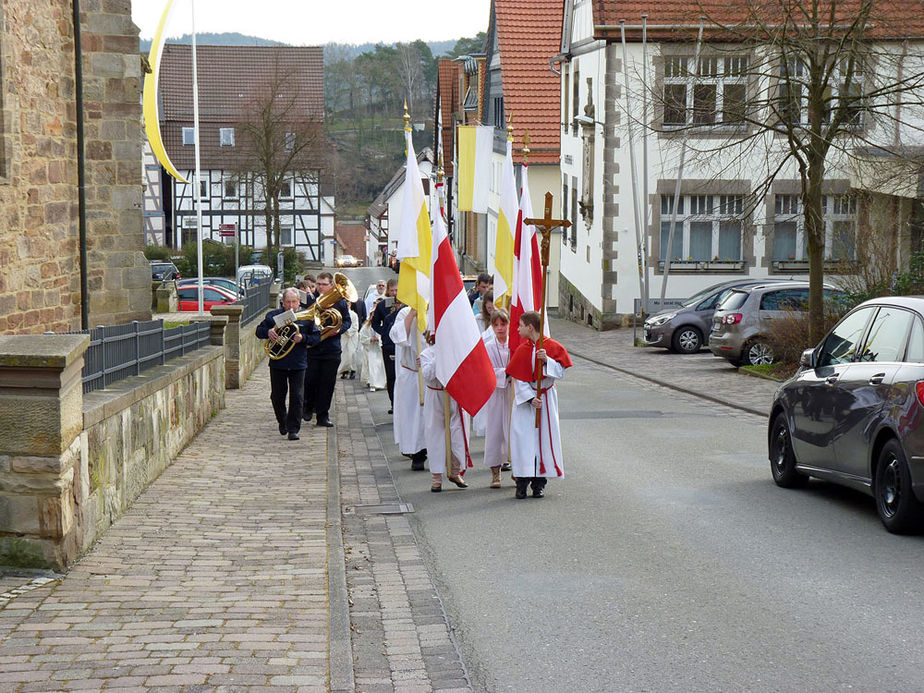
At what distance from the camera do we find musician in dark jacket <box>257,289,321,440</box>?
13938 mm

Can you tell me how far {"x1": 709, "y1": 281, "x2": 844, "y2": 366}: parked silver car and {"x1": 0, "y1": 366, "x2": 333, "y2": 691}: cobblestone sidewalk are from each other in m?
14.0

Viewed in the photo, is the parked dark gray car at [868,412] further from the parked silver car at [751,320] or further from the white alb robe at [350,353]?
the white alb robe at [350,353]

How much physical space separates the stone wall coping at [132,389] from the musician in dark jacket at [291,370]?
87 centimetres

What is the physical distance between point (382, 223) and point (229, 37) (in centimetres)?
10028

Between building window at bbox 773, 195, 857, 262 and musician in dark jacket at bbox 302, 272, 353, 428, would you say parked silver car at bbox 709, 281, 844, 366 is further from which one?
musician in dark jacket at bbox 302, 272, 353, 428

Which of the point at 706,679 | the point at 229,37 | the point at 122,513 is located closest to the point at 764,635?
the point at 706,679

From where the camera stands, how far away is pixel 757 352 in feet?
76.6

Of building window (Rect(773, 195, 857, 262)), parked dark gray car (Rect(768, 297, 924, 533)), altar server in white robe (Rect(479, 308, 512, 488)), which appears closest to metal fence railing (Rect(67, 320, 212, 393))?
altar server in white robe (Rect(479, 308, 512, 488))

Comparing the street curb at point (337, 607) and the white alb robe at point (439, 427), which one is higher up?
the white alb robe at point (439, 427)

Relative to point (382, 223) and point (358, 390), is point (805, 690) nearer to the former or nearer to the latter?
point (358, 390)

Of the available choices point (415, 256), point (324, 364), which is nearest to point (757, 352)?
point (324, 364)

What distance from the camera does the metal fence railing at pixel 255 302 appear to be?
74.9 feet

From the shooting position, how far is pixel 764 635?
6273 mm

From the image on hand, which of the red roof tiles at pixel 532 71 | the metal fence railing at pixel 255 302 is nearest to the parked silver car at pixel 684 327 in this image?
the metal fence railing at pixel 255 302
